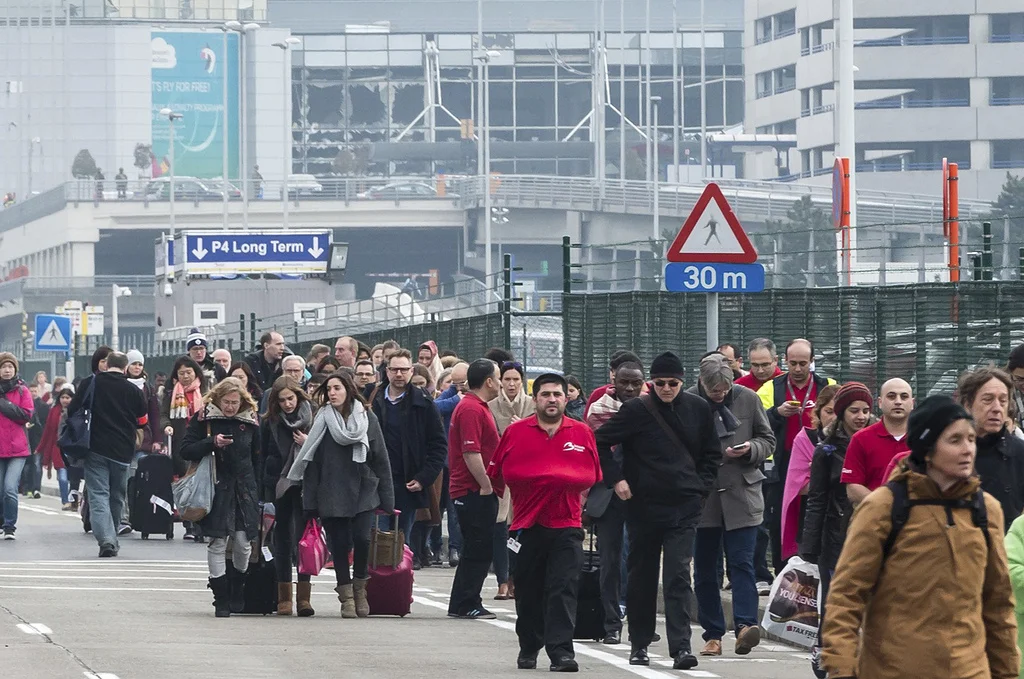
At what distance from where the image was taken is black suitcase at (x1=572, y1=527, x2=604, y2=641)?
517 inches

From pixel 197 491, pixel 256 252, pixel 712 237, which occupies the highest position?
pixel 256 252

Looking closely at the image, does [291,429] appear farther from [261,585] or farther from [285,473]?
[261,585]

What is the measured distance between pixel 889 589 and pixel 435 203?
11353cm

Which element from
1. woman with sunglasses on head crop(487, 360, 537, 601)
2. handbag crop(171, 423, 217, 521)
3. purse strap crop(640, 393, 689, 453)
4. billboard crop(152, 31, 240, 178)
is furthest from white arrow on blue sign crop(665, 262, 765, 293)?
billboard crop(152, 31, 240, 178)

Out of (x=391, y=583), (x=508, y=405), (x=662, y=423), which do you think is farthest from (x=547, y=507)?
(x=508, y=405)

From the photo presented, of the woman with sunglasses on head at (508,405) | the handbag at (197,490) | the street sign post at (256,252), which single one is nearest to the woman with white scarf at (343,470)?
the handbag at (197,490)

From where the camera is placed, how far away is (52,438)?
95.3ft

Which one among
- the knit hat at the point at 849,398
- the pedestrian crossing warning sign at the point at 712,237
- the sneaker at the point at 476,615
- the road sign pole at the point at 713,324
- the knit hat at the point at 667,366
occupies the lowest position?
the sneaker at the point at 476,615

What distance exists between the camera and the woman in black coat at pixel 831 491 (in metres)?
10.7

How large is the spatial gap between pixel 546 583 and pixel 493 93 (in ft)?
465

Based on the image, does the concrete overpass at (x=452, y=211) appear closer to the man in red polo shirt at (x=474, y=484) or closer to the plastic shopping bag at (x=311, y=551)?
the man in red polo shirt at (x=474, y=484)

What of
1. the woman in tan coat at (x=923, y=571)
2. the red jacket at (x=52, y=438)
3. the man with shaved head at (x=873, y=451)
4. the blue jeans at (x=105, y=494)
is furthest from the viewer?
the red jacket at (x=52, y=438)

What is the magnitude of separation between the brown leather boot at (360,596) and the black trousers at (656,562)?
9.33 feet

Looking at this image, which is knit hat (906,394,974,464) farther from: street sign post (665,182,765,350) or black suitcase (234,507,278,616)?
black suitcase (234,507,278,616)
